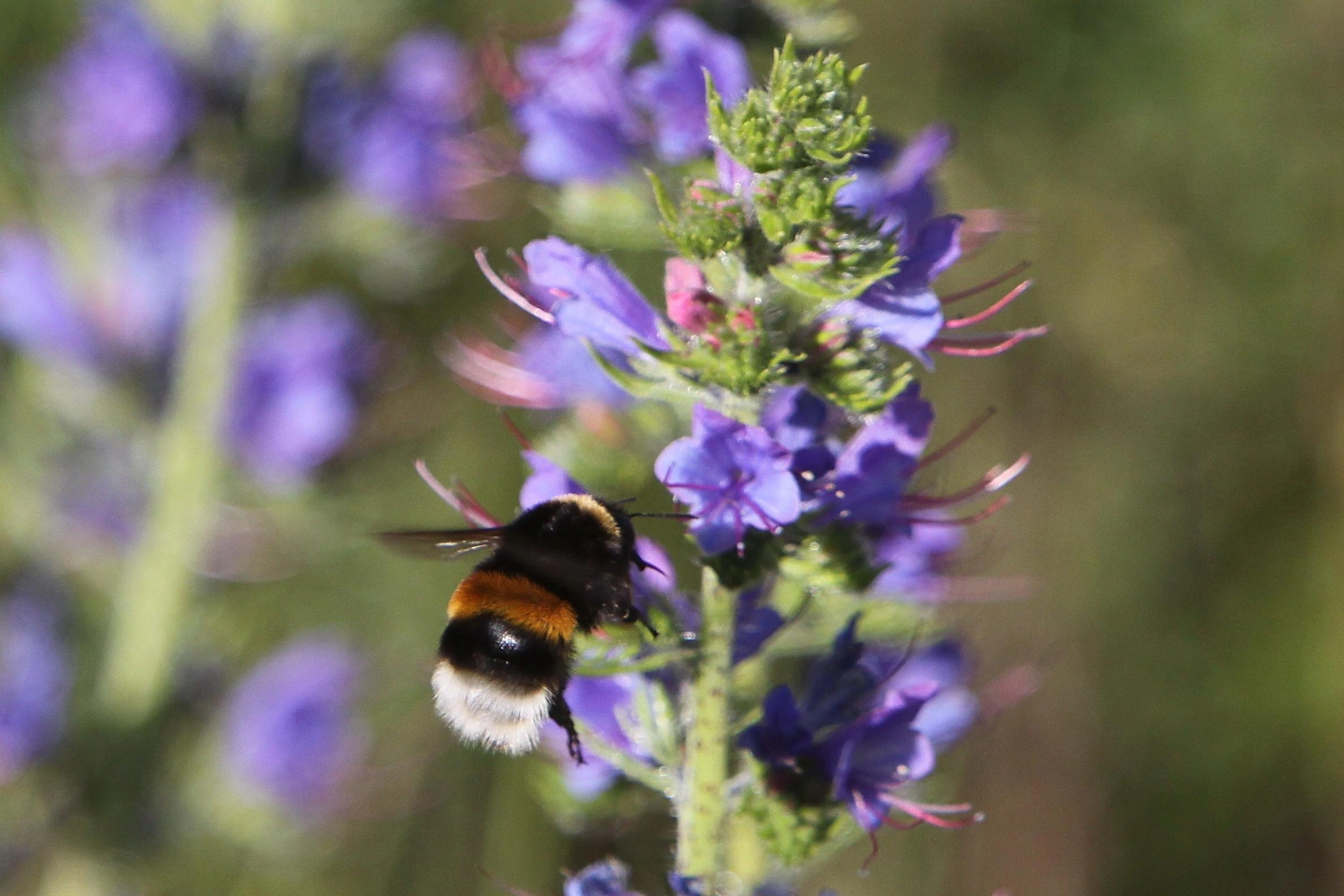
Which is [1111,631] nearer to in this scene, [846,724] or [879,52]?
[879,52]

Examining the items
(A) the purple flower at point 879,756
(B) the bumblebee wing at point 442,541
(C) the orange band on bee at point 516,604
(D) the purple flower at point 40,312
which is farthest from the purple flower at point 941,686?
(D) the purple flower at point 40,312

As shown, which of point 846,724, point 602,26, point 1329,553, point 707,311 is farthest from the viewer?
point 1329,553

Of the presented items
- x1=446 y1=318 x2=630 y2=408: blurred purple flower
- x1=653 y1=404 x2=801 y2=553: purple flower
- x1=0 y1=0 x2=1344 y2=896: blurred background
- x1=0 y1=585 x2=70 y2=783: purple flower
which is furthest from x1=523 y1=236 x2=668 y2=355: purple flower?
x1=0 y1=585 x2=70 y2=783: purple flower

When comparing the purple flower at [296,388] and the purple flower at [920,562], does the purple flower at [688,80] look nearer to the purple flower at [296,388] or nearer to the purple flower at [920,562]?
the purple flower at [920,562]

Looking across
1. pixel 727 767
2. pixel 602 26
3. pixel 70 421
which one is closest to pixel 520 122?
pixel 602 26

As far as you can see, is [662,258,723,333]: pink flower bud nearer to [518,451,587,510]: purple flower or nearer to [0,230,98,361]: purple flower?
[518,451,587,510]: purple flower

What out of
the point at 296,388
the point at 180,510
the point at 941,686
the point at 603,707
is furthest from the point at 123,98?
the point at 941,686
